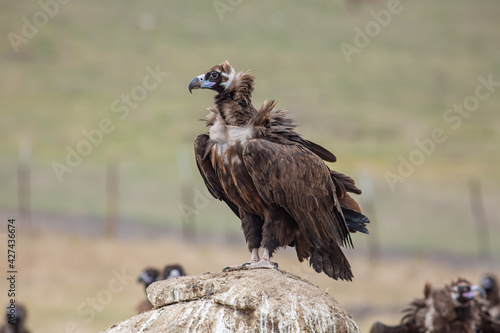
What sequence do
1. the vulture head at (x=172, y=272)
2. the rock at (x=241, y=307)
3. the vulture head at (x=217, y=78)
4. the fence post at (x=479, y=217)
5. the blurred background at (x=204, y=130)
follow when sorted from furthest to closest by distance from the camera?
the fence post at (x=479, y=217), the blurred background at (x=204, y=130), the vulture head at (x=172, y=272), the vulture head at (x=217, y=78), the rock at (x=241, y=307)

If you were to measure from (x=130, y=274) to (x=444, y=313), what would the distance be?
14.2m

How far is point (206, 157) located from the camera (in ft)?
31.9

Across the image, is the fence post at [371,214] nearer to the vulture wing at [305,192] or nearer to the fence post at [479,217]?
the fence post at [479,217]

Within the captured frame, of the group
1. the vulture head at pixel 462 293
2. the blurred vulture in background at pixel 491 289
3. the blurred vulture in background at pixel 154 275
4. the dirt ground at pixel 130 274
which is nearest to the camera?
the blurred vulture in background at pixel 154 275

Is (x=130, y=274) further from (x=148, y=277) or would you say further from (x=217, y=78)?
(x=217, y=78)

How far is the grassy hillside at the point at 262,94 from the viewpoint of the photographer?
37.1m

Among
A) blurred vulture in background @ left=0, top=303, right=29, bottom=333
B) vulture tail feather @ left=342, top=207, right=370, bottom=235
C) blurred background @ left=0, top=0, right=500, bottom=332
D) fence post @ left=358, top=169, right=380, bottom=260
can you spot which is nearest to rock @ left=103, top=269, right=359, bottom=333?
vulture tail feather @ left=342, top=207, right=370, bottom=235

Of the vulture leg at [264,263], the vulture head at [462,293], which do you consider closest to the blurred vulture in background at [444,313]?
the vulture head at [462,293]

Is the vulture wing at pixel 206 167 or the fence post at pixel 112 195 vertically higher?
the fence post at pixel 112 195

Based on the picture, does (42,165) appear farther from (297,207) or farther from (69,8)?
(297,207)

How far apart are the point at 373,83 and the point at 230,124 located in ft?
167

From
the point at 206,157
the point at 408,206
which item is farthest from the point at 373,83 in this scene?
the point at 206,157

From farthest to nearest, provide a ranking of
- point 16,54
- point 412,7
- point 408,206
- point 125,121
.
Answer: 1. point 412,7
2. point 16,54
3. point 125,121
4. point 408,206

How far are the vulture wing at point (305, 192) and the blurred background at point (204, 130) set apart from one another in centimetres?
1329
